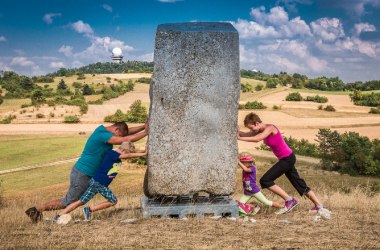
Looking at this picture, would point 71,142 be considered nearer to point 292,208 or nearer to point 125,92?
point 292,208

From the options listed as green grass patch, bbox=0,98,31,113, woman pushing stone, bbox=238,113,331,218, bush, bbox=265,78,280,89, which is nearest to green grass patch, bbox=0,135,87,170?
green grass patch, bbox=0,98,31,113

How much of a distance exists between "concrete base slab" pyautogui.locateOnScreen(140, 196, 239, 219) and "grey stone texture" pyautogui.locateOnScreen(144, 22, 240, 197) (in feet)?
0.81

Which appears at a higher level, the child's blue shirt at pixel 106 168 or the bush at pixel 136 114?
the child's blue shirt at pixel 106 168

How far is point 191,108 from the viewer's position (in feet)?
25.4

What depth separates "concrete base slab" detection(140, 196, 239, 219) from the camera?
781 centimetres

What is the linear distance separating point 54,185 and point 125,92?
2690 inches

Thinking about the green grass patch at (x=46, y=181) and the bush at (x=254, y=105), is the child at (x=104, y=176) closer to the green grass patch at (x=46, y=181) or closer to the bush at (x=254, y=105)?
the green grass patch at (x=46, y=181)

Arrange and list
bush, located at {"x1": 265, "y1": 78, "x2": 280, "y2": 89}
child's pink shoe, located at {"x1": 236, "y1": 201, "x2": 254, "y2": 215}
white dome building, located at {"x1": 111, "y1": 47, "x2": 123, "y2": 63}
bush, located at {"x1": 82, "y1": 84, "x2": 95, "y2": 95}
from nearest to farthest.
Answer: child's pink shoe, located at {"x1": 236, "y1": 201, "x2": 254, "y2": 215} → bush, located at {"x1": 82, "y1": 84, "x2": 95, "y2": 95} → bush, located at {"x1": 265, "y1": 78, "x2": 280, "y2": 89} → white dome building, located at {"x1": 111, "y1": 47, "x2": 123, "y2": 63}

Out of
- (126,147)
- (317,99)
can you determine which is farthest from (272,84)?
(126,147)

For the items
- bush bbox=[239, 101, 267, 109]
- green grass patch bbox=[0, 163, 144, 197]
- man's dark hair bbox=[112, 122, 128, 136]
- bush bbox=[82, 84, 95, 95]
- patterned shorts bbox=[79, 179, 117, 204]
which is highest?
bush bbox=[82, 84, 95, 95]

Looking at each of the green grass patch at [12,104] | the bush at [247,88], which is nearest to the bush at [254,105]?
the bush at [247,88]

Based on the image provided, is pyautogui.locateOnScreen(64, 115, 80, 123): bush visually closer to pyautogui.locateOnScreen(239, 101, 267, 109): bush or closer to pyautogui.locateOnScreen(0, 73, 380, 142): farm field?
pyautogui.locateOnScreen(0, 73, 380, 142): farm field

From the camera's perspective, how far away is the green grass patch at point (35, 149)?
40844 mm

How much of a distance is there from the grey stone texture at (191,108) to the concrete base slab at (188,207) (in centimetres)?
25
